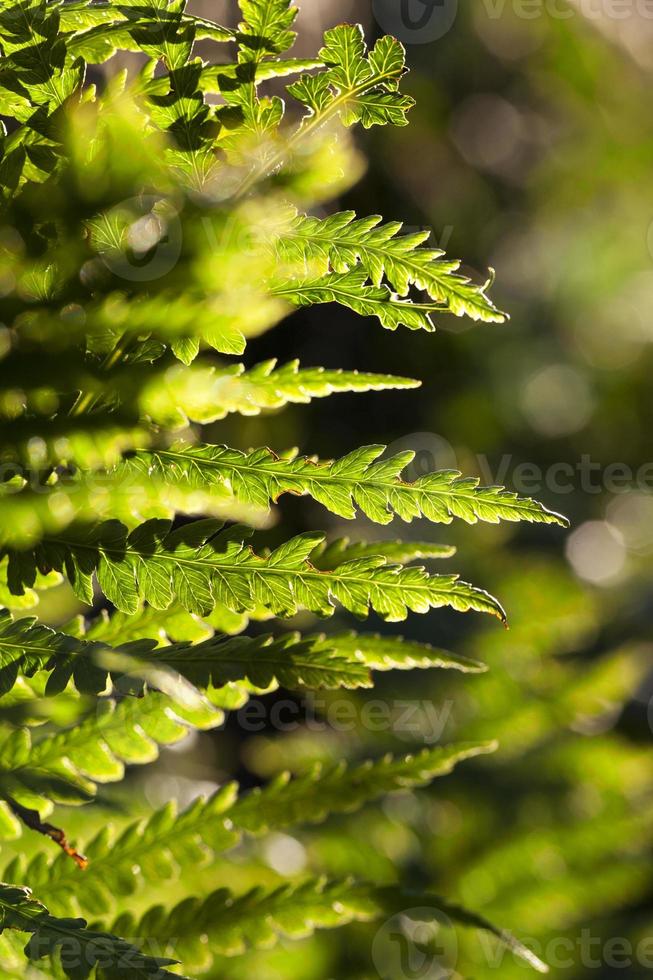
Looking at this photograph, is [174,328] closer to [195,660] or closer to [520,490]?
[195,660]

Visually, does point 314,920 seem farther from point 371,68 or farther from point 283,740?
point 283,740

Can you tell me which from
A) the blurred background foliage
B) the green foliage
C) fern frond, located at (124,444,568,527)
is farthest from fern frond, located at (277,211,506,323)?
the blurred background foliage

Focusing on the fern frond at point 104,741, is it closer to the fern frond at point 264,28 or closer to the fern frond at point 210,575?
the fern frond at point 210,575

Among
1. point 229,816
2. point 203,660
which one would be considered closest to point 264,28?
point 203,660

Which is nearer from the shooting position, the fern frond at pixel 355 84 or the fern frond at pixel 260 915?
the fern frond at pixel 355 84

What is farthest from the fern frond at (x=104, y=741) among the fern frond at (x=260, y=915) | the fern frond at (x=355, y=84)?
the fern frond at (x=355, y=84)

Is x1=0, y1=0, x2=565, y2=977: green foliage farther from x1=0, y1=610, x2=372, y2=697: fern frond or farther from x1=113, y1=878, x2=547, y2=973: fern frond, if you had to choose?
x1=113, y1=878, x2=547, y2=973: fern frond
